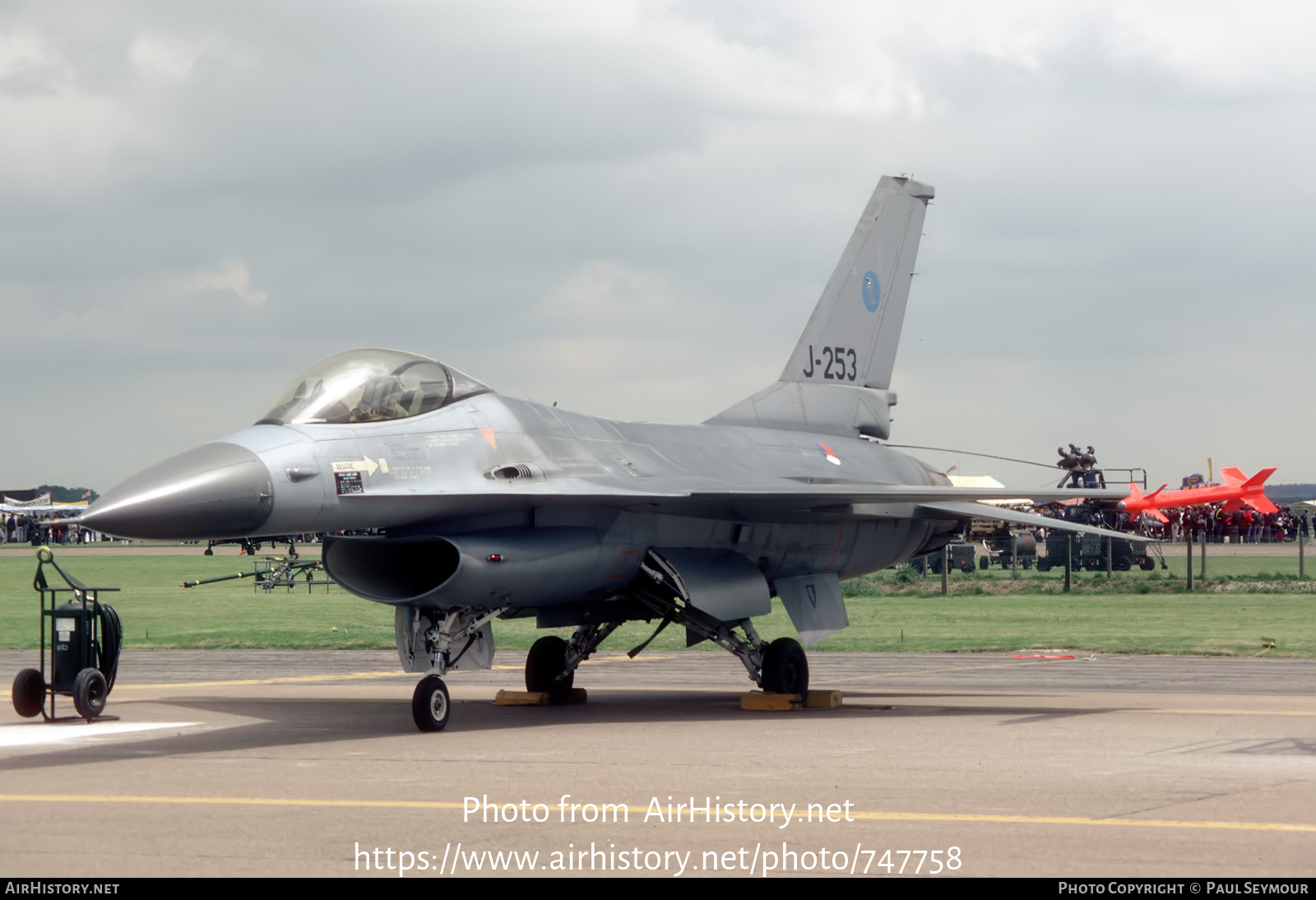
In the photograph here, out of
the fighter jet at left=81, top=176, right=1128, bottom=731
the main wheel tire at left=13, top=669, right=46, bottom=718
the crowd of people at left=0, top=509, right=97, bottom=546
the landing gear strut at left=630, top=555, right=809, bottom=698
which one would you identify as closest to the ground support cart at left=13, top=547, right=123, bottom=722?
the main wheel tire at left=13, top=669, right=46, bottom=718

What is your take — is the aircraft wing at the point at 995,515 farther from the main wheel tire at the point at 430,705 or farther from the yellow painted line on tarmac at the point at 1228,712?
the main wheel tire at the point at 430,705

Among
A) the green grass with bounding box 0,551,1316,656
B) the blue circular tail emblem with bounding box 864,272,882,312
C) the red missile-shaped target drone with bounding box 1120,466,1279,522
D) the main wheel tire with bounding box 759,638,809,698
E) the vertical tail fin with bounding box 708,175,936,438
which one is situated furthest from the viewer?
the red missile-shaped target drone with bounding box 1120,466,1279,522

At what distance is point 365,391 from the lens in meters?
12.4

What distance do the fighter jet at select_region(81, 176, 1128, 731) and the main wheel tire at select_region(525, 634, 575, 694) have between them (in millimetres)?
20

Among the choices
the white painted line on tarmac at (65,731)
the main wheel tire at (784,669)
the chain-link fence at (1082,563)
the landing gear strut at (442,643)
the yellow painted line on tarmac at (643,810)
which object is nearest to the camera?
the yellow painted line on tarmac at (643,810)

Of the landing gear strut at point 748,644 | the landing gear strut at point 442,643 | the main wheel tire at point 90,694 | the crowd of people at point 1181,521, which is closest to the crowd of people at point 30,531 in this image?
the crowd of people at point 1181,521

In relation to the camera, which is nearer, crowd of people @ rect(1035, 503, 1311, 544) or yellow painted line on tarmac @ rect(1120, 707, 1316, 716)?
yellow painted line on tarmac @ rect(1120, 707, 1316, 716)

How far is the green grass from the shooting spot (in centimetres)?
2361

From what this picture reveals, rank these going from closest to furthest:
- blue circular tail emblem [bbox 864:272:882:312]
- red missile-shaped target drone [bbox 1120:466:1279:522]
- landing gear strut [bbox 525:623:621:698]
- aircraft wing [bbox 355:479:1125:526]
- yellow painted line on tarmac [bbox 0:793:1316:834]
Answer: yellow painted line on tarmac [bbox 0:793:1316:834]
aircraft wing [bbox 355:479:1125:526]
landing gear strut [bbox 525:623:621:698]
blue circular tail emblem [bbox 864:272:882:312]
red missile-shaped target drone [bbox 1120:466:1279:522]

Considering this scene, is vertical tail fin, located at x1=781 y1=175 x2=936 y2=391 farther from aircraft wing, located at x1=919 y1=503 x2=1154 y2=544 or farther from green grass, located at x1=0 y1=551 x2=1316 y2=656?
green grass, located at x1=0 y1=551 x2=1316 y2=656

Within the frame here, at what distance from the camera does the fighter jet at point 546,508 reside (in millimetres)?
11547

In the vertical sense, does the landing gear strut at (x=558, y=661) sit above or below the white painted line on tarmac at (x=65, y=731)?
above

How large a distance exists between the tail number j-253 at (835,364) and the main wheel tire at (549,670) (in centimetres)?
518
